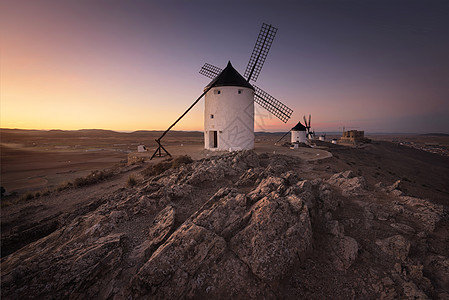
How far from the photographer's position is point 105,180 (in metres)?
13.0

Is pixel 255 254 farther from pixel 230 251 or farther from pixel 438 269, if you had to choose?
pixel 438 269

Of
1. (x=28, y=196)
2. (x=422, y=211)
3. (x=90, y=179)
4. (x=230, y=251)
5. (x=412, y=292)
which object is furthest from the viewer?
(x=90, y=179)

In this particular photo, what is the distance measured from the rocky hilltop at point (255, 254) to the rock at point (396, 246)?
17 millimetres

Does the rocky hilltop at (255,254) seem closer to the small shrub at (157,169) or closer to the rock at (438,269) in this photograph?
the rock at (438,269)

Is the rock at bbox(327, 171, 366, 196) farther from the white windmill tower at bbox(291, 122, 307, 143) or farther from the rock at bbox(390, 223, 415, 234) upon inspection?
the white windmill tower at bbox(291, 122, 307, 143)

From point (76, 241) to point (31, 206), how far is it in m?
8.35

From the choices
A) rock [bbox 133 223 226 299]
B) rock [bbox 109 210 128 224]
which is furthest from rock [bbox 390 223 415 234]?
rock [bbox 109 210 128 224]

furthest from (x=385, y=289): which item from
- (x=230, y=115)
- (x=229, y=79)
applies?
(x=229, y=79)

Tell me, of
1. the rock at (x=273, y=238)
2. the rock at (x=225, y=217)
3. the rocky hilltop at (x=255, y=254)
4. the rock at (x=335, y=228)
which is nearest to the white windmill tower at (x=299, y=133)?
the rocky hilltop at (x=255, y=254)

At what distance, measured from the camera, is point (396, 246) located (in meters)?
3.75

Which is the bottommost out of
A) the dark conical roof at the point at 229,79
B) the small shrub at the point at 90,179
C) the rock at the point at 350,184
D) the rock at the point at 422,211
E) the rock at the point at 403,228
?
the small shrub at the point at 90,179

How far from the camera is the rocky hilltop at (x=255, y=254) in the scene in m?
3.13

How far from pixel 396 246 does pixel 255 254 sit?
3.13m

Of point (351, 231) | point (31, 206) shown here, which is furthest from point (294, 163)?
point (31, 206)
